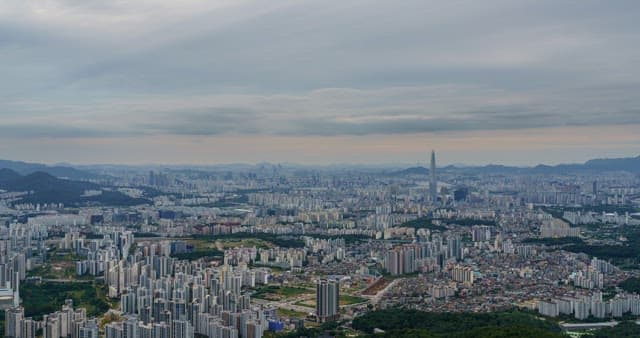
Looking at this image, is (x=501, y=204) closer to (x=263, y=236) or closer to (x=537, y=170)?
(x=263, y=236)

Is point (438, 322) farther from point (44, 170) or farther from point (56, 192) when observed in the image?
point (44, 170)

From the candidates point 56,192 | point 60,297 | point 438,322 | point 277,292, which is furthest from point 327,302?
point 56,192

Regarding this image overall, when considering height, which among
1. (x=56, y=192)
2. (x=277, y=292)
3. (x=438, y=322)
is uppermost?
(x=56, y=192)

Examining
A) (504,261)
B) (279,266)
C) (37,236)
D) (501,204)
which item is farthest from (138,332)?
(501,204)

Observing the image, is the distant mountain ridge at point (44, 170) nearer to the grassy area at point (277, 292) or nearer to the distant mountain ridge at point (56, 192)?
the distant mountain ridge at point (56, 192)

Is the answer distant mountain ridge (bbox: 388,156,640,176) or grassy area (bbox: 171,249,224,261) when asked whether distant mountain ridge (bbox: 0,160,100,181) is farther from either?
grassy area (bbox: 171,249,224,261)
